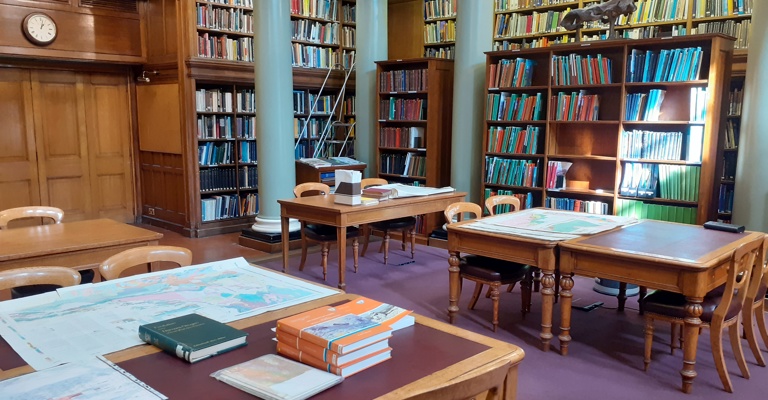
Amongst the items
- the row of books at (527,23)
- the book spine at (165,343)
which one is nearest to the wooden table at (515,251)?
the book spine at (165,343)

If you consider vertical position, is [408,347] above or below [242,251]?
above

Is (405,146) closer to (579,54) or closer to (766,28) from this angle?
(579,54)

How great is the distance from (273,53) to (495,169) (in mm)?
2630

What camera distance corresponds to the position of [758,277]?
3.21 meters

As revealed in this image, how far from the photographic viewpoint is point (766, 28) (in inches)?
174

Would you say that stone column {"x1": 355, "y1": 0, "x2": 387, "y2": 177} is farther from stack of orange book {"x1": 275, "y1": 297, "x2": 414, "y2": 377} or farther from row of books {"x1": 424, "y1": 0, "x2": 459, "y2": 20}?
stack of orange book {"x1": 275, "y1": 297, "x2": 414, "y2": 377}

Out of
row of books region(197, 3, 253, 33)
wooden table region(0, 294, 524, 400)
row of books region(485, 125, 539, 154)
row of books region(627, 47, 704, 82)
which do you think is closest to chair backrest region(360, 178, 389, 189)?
row of books region(485, 125, 539, 154)

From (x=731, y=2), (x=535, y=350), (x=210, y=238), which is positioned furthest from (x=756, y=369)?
(x=210, y=238)

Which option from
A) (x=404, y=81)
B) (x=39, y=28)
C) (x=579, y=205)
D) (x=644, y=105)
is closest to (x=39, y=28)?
(x=39, y=28)

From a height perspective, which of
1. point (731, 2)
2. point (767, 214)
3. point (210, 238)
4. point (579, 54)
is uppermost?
point (731, 2)

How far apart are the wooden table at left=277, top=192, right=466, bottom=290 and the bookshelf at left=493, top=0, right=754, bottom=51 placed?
261 cm

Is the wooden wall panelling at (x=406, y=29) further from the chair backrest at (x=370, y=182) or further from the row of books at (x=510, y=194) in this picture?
the chair backrest at (x=370, y=182)

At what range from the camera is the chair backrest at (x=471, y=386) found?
3.88 feet

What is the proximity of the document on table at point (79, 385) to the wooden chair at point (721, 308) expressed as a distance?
2699 millimetres
